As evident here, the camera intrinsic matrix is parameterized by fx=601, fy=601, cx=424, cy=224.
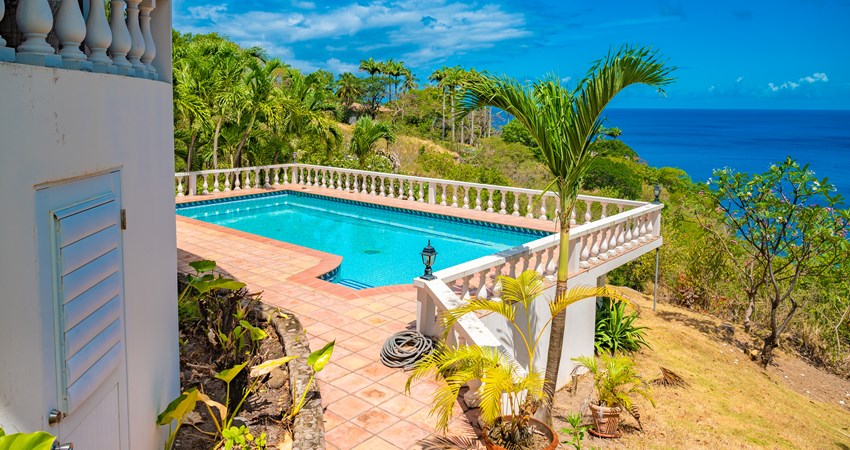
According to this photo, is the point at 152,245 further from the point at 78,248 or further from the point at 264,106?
the point at 264,106

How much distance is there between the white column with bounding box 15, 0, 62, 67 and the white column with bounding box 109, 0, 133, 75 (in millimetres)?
793

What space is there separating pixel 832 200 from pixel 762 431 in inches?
216

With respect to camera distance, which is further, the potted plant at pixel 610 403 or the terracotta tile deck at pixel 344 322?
the potted plant at pixel 610 403

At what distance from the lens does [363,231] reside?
53.5 feet

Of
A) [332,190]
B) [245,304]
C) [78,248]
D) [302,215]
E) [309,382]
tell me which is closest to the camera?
[78,248]

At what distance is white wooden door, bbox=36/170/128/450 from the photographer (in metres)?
2.70

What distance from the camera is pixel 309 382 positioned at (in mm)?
5465

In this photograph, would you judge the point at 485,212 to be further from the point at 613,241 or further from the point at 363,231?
the point at 613,241

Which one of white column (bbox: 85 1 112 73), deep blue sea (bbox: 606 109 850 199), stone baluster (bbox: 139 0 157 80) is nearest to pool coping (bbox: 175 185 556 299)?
stone baluster (bbox: 139 0 157 80)

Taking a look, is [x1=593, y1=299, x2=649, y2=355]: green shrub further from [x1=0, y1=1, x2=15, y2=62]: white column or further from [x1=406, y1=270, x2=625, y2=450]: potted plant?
[x1=0, y1=1, x2=15, y2=62]: white column

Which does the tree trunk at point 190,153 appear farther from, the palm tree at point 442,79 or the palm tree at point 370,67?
the palm tree at point 370,67

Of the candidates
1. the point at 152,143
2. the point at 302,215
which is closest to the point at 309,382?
the point at 152,143

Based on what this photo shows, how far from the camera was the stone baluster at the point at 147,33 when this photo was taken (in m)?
3.80

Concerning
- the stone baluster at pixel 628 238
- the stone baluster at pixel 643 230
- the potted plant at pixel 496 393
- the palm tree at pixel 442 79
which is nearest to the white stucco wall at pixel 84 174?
the potted plant at pixel 496 393
